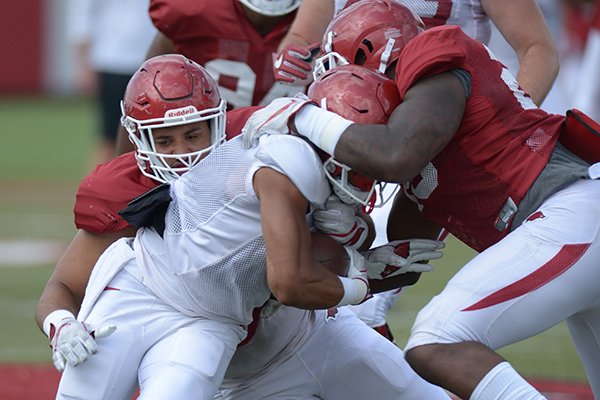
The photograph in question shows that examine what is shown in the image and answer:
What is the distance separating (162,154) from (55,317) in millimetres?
586

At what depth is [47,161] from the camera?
14008mm

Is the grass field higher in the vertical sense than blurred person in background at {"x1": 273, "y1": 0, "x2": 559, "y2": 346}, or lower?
lower

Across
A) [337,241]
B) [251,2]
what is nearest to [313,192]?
[337,241]

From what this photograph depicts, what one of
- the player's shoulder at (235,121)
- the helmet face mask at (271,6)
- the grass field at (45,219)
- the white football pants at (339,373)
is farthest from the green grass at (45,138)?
the white football pants at (339,373)

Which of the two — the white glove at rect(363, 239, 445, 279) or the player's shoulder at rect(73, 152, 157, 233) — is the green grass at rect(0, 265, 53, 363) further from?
the white glove at rect(363, 239, 445, 279)

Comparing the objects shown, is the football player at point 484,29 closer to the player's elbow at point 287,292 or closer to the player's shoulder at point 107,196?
the player's shoulder at point 107,196

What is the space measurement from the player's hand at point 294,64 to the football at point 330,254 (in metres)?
0.95

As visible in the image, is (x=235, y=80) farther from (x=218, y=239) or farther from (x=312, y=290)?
(x=312, y=290)

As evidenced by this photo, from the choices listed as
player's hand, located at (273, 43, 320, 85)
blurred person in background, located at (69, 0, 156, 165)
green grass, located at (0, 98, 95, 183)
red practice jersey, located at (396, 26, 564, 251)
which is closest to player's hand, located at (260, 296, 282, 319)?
red practice jersey, located at (396, 26, 564, 251)

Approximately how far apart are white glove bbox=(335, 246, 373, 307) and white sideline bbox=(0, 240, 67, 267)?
4843 millimetres

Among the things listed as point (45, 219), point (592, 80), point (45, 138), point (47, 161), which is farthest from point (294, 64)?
point (45, 138)

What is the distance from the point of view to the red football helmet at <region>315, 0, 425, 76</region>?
366cm

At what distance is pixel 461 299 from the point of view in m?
3.35

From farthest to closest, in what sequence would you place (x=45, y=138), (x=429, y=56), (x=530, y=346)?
(x=45, y=138)
(x=530, y=346)
(x=429, y=56)
